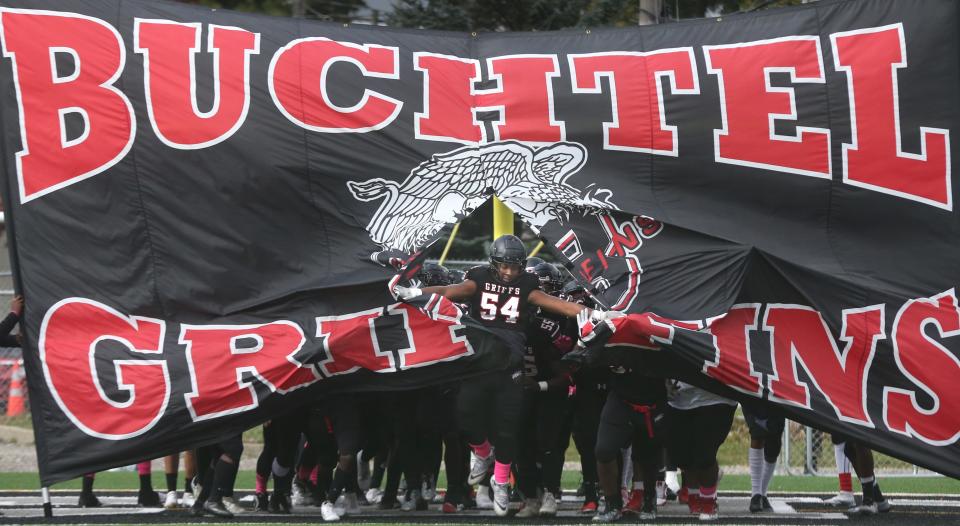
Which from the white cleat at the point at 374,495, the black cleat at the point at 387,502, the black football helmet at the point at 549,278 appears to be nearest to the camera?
the black football helmet at the point at 549,278

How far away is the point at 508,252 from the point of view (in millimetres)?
9156

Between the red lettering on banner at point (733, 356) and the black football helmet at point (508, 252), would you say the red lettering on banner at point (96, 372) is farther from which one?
the red lettering on banner at point (733, 356)

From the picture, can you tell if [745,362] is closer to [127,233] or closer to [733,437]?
[127,233]

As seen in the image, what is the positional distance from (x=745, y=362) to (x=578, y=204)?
5.33ft

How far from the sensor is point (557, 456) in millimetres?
9766

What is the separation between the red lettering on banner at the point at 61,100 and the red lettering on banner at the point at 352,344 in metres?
1.96

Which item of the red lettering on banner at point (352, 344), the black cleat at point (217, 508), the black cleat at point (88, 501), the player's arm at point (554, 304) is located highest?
the player's arm at point (554, 304)

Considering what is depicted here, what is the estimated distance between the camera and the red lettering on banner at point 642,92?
9078 millimetres

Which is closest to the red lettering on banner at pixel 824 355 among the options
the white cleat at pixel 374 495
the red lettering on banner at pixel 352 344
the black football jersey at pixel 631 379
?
the black football jersey at pixel 631 379

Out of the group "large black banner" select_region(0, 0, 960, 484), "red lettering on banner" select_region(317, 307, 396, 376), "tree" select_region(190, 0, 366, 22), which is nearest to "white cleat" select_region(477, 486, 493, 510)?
Answer: "large black banner" select_region(0, 0, 960, 484)

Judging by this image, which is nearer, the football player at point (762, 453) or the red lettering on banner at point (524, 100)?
the red lettering on banner at point (524, 100)

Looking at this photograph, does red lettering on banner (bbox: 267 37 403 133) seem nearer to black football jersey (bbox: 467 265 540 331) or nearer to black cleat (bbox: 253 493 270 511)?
black football jersey (bbox: 467 265 540 331)

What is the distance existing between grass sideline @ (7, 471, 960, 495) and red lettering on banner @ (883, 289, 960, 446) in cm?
334

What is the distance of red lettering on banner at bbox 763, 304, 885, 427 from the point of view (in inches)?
343
